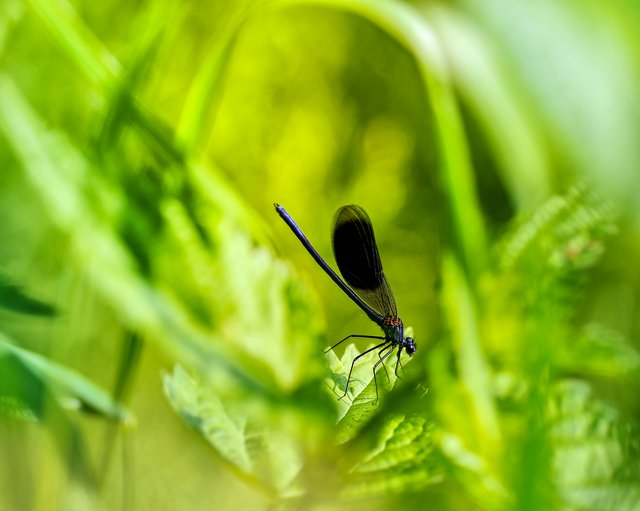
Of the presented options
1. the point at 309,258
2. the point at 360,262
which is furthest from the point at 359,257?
the point at 309,258

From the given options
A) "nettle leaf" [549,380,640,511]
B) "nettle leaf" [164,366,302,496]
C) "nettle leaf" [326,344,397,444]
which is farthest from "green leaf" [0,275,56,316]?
"nettle leaf" [549,380,640,511]

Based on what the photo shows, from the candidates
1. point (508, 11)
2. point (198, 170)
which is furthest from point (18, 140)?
point (508, 11)

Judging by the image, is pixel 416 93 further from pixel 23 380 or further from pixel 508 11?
pixel 23 380

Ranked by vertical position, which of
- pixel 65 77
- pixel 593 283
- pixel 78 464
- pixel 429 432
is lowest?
pixel 429 432

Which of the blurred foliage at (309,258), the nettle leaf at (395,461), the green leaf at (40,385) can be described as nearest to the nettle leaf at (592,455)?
the blurred foliage at (309,258)

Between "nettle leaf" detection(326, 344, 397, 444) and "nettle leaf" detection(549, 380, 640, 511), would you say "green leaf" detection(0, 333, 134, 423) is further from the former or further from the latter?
"nettle leaf" detection(549, 380, 640, 511)

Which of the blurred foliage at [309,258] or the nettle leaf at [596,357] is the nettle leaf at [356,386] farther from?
the nettle leaf at [596,357]

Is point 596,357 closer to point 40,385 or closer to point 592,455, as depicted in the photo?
point 592,455
